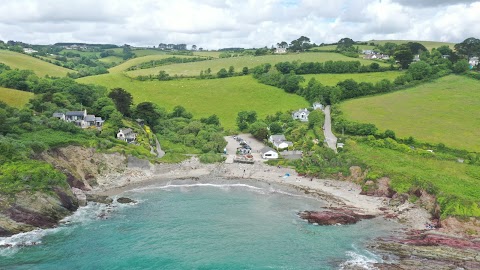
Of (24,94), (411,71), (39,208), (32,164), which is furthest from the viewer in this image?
(411,71)

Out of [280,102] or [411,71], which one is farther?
[411,71]

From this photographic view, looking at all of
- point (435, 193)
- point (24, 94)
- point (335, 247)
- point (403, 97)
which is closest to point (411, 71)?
point (403, 97)

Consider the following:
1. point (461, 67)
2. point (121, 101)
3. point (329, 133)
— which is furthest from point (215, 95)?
point (461, 67)

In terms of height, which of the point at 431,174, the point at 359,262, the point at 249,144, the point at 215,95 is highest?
the point at 215,95

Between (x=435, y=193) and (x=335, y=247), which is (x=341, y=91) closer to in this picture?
(x=435, y=193)

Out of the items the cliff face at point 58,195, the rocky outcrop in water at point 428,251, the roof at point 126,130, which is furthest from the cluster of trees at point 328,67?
the rocky outcrop in water at point 428,251

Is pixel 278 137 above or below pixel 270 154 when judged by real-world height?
above

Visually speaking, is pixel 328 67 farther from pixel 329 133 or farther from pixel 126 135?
pixel 126 135

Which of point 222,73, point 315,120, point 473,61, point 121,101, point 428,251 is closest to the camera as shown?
point 428,251

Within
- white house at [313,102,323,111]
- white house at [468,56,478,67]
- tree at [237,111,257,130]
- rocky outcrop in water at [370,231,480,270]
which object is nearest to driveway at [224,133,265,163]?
tree at [237,111,257,130]
